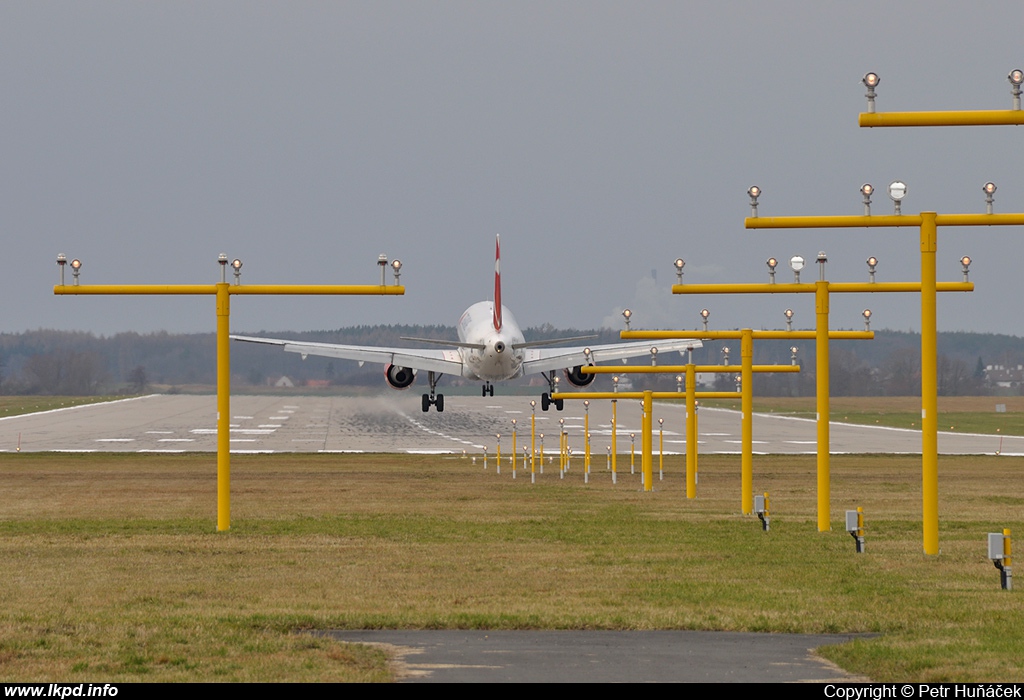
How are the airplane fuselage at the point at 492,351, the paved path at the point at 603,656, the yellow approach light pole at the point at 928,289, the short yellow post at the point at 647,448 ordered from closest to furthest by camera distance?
the paved path at the point at 603,656 < the yellow approach light pole at the point at 928,289 < the short yellow post at the point at 647,448 < the airplane fuselage at the point at 492,351

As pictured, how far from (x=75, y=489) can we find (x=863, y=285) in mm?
22794

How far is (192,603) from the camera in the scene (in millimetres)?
18266

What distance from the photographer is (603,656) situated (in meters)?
14.3

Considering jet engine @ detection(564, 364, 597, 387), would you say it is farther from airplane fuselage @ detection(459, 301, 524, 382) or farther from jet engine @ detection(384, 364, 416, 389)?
jet engine @ detection(384, 364, 416, 389)

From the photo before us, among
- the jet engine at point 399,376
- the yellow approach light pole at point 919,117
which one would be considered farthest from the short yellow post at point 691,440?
the jet engine at point 399,376

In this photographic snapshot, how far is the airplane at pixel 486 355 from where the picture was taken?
6588cm

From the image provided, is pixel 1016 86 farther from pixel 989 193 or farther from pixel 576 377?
pixel 576 377

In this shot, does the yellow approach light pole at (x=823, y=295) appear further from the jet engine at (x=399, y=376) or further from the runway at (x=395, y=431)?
the jet engine at (x=399, y=376)

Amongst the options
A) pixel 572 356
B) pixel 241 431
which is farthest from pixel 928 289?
pixel 241 431

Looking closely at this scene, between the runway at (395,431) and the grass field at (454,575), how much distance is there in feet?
92.8

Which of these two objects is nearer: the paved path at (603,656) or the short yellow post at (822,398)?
the paved path at (603,656)

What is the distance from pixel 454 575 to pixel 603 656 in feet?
23.3

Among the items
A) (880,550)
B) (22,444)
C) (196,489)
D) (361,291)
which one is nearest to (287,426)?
(22,444)
